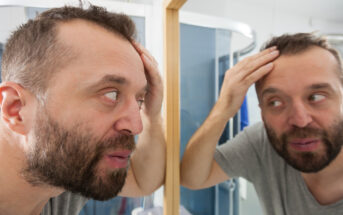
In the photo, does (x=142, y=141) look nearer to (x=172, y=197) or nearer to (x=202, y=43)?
(x=172, y=197)

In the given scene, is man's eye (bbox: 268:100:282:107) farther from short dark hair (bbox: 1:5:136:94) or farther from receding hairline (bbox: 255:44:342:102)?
short dark hair (bbox: 1:5:136:94)

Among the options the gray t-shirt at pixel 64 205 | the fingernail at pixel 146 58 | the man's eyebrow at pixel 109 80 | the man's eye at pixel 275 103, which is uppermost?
the fingernail at pixel 146 58

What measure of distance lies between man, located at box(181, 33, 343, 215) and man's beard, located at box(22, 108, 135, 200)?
1.13 ft

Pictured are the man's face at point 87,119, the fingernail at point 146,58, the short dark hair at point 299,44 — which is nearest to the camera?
the short dark hair at point 299,44

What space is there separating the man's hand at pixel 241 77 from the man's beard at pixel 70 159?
1.05ft

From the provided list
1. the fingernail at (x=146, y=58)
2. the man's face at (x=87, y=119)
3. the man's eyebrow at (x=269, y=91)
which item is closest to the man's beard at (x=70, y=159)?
the man's face at (x=87, y=119)

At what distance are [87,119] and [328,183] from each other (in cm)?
53

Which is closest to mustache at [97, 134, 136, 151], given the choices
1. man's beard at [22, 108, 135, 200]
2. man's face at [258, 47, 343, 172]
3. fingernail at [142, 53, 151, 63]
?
man's beard at [22, 108, 135, 200]

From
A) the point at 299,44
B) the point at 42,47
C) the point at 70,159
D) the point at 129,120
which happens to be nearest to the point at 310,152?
the point at 299,44

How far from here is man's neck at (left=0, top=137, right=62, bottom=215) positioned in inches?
22.3

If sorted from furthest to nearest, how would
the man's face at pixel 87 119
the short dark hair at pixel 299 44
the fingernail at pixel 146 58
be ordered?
the fingernail at pixel 146 58 → the man's face at pixel 87 119 → the short dark hair at pixel 299 44

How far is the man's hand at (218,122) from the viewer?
0.58 metres

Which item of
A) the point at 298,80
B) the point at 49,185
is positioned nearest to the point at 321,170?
the point at 298,80

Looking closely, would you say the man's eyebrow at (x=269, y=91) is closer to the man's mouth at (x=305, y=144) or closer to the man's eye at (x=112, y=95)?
the man's mouth at (x=305, y=144)
